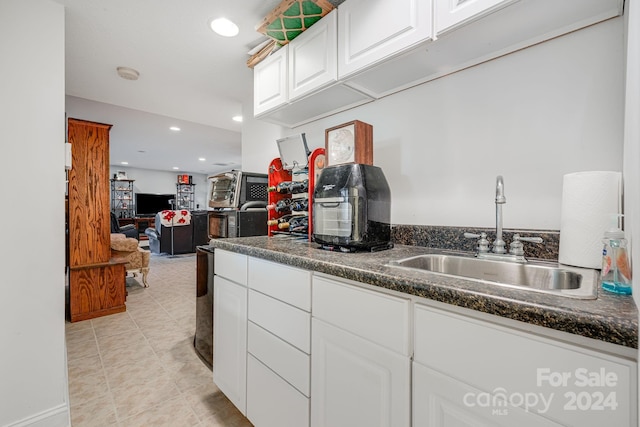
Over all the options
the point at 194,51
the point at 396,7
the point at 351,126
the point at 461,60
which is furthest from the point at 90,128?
the point at 461,60

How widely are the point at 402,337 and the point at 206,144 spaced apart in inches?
235

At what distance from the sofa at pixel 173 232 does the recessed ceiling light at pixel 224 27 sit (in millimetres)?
5058

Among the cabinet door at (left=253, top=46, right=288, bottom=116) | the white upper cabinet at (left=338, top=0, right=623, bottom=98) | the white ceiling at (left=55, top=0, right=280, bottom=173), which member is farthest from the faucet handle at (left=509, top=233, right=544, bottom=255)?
the white ceiling at (left=55, top=0, right=280, bottom=173)

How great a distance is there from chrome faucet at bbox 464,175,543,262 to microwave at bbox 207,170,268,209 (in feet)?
5.06

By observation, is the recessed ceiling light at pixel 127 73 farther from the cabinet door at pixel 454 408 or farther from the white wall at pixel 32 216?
the cabinet door at pixel 454 408

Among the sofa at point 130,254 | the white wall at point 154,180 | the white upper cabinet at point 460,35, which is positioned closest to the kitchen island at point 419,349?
the white upper cabinet at point 460,35

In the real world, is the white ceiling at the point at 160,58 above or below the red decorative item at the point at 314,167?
above

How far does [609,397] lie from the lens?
0.47 meters

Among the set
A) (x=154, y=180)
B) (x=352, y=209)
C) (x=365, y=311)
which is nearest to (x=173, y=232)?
(x=154, y=180)

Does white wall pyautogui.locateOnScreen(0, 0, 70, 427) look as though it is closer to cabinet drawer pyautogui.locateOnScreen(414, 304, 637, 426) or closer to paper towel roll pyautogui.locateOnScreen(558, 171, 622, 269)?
cabinet drawer pyautogui.locateOnScreen(414, 304, 637, 426)

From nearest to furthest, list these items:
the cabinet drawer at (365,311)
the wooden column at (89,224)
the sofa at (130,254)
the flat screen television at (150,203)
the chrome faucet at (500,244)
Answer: the cabinet drawer at (365,311) < the chrome faucet at (500,244) < the wooden column at (89,224) < the sofa at (130,254) < the flat screen television at (150,203)

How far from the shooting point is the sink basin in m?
0.83

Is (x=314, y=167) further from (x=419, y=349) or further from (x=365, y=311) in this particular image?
(x=419, y=349)

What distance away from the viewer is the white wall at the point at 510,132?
99 centimetres
